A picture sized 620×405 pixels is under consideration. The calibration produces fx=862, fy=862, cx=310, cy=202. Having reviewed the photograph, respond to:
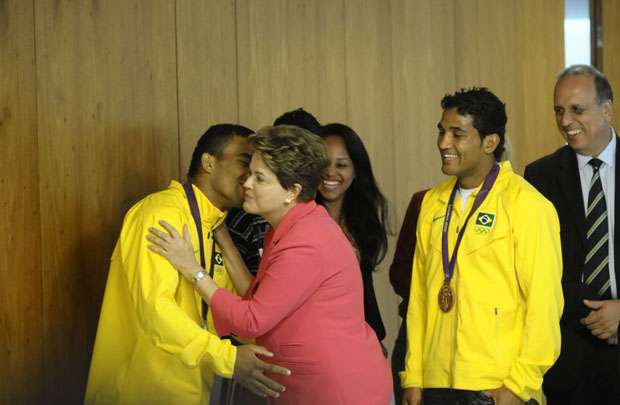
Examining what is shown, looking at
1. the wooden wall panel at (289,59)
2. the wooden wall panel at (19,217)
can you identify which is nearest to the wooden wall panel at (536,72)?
the wooden wall panel at (289,59)

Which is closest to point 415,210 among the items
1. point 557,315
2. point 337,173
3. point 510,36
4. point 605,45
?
point 337,173

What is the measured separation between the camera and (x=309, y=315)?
8.52ft

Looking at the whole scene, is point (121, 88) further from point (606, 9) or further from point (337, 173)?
point (606, 9)

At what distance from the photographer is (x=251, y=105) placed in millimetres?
4535

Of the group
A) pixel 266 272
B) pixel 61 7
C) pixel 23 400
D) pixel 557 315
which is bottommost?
pixel 23 400

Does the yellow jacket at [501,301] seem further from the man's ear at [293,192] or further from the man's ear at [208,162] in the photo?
the man's ear at [208,162]

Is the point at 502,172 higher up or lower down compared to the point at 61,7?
lower down

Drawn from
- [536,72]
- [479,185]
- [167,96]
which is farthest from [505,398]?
[536,72]

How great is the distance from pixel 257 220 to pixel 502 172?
95cm

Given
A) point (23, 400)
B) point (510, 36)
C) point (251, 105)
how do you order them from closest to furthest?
1. point (23, 400)
2. point (251, 105)
3. point (510, 36)

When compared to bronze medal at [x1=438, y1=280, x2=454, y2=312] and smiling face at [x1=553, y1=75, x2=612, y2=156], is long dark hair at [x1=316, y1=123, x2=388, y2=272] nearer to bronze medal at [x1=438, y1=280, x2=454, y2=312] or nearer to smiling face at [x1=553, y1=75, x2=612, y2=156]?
bronze medal at [x1=438, y1=280, x2=454, y2=312]

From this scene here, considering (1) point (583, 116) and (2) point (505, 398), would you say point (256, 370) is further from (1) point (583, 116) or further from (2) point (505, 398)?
(1) point (583, 116)

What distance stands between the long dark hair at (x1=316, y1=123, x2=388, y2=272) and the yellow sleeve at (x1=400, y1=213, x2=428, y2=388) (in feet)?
1.65

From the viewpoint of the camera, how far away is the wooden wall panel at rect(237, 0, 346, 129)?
4.52 metres
